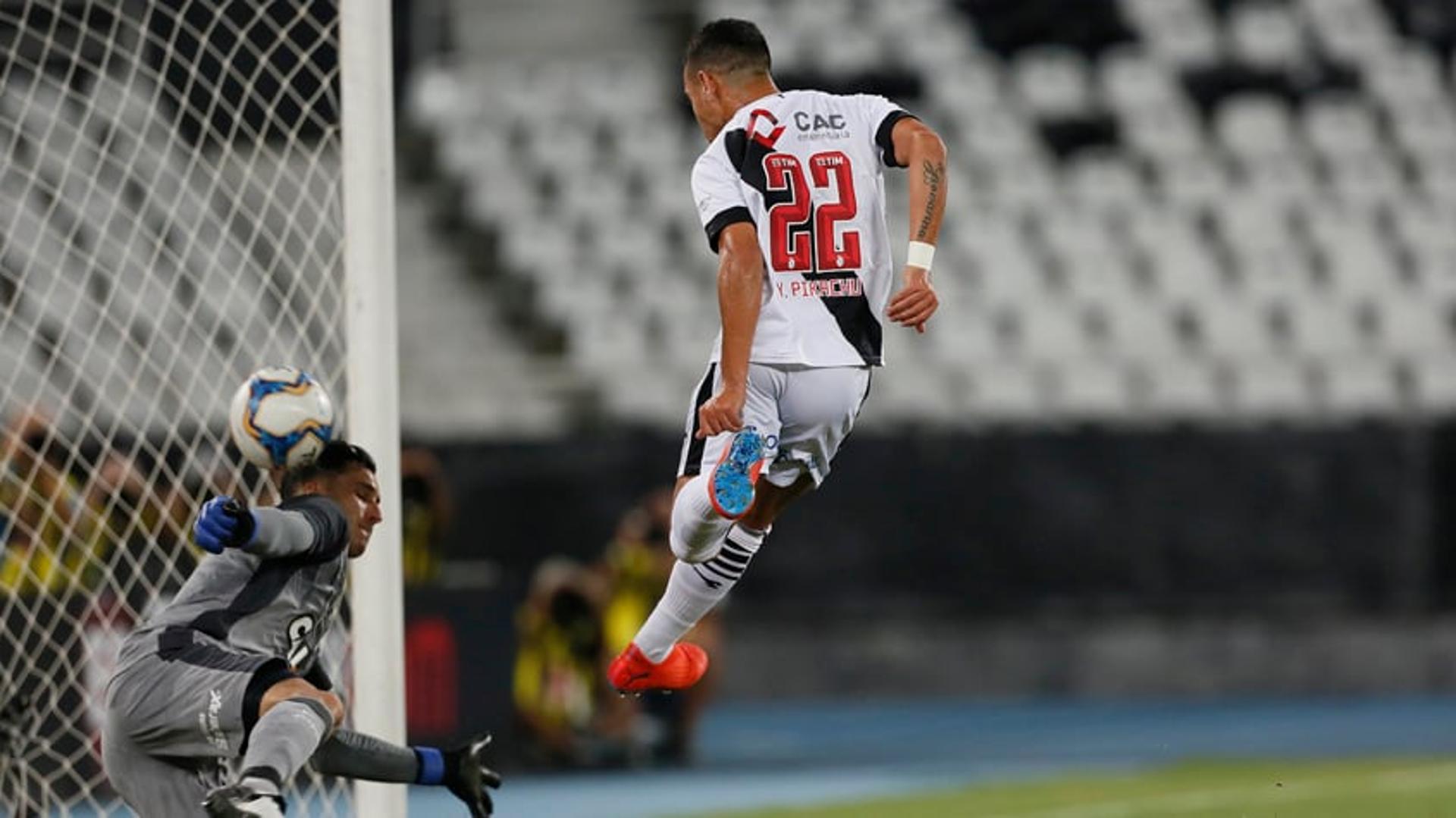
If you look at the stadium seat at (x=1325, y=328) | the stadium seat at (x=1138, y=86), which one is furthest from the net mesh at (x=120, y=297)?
the stadium seat at (x=1138, y=86)

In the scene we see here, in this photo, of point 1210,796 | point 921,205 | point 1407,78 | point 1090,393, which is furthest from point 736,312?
point 1407,78

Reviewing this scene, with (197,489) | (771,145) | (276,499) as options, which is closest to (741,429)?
(771,145)

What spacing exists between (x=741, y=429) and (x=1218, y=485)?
12198 millimetres

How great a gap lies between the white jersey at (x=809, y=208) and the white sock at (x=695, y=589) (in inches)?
27.5

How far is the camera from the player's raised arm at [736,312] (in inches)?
284

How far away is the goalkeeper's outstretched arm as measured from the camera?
754cm

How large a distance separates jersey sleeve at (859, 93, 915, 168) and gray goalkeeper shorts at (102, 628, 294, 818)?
7.04 feet

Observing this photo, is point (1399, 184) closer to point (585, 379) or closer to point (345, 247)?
point (585, 379)

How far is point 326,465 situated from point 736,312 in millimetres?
1182

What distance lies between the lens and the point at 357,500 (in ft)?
24.0

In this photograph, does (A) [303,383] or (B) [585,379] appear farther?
(B) [585,379]

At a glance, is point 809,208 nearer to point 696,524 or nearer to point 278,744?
point 696,524

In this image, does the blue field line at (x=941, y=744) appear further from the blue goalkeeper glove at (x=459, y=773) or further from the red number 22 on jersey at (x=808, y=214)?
the red number 22 on jersey at (x=808, y=214)

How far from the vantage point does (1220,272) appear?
20.6 m
